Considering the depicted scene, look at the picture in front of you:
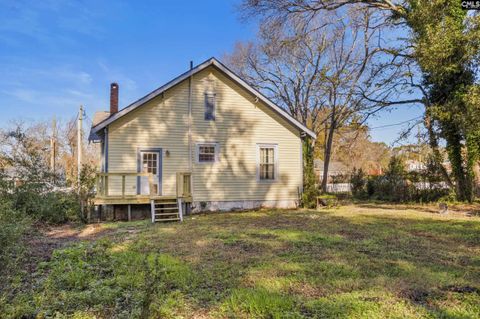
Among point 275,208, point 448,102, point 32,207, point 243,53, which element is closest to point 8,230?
point 32,207

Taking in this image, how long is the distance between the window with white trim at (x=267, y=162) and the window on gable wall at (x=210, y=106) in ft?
8.11

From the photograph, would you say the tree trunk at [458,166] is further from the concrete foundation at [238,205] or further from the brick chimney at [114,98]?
the brick chimney at [114,98]

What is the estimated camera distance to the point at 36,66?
28.2 meters

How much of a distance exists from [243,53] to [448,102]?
18.4m

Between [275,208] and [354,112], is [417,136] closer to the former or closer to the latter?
[354,112]

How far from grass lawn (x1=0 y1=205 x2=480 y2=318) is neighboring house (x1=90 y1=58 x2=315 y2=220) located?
5.40 meters

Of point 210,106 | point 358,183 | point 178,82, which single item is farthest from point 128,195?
point 358,183

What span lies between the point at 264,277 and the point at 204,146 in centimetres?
1005

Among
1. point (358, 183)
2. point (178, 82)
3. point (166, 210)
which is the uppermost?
point (178, 82)

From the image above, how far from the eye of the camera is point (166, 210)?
12.8 meters

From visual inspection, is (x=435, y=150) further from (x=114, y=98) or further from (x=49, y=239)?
(x=49, y=239)

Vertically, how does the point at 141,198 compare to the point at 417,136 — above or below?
below

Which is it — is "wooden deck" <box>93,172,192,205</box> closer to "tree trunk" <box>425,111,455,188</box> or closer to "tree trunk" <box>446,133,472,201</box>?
"tree trunk" <box>425,111,455,188</box>

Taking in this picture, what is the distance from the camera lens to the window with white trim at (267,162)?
15.1 m
